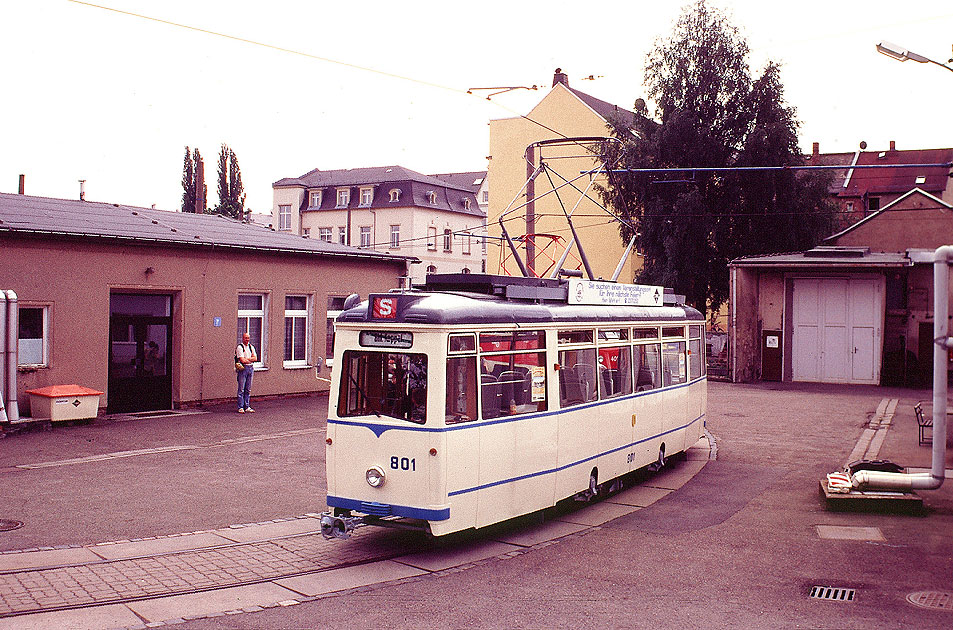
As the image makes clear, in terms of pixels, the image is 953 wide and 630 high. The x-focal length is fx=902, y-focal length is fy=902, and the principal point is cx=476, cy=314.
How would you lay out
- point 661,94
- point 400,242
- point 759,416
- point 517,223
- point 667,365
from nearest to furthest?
point 667,365 → point 759,416 → point 661,94 → point 517,223 → point 400,242

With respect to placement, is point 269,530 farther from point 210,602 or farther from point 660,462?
point 660,462

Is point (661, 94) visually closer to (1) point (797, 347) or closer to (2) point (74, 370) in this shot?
(1) point (797, 347)

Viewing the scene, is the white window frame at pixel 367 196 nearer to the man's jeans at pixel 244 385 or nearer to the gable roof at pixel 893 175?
the gable roof at pixel 893 175

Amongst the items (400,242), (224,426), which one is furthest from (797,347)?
(400,242)

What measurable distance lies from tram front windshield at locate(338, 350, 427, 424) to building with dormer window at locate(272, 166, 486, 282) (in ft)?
189

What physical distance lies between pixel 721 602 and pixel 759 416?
1486cm

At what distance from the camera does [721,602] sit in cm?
773

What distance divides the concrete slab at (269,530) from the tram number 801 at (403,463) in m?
1.84

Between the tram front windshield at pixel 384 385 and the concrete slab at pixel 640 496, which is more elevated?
the tram front windshield at pixel 384 385

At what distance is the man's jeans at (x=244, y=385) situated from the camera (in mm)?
21156

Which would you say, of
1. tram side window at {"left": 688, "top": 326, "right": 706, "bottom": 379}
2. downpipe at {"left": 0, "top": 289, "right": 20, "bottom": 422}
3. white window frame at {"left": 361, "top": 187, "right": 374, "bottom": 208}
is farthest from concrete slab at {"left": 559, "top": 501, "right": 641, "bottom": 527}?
white window frame at {"left": 361, "top": 187, "right": 374, "bottom": 208}

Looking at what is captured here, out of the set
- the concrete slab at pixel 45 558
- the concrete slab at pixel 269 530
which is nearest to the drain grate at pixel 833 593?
the concrete slab at pixel 269 530

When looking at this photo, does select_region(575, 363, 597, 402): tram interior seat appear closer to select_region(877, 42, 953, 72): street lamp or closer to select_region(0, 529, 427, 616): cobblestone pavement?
select_region(0, 529, 427, 616): cobblestone pavement

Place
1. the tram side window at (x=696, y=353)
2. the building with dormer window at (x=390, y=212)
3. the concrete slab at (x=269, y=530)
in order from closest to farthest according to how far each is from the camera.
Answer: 1. the concrete slab at (x=269, y=530)
2. the tram side window at (x=696, y=353)
3. the building with dormer window at (x=390, y=212)
